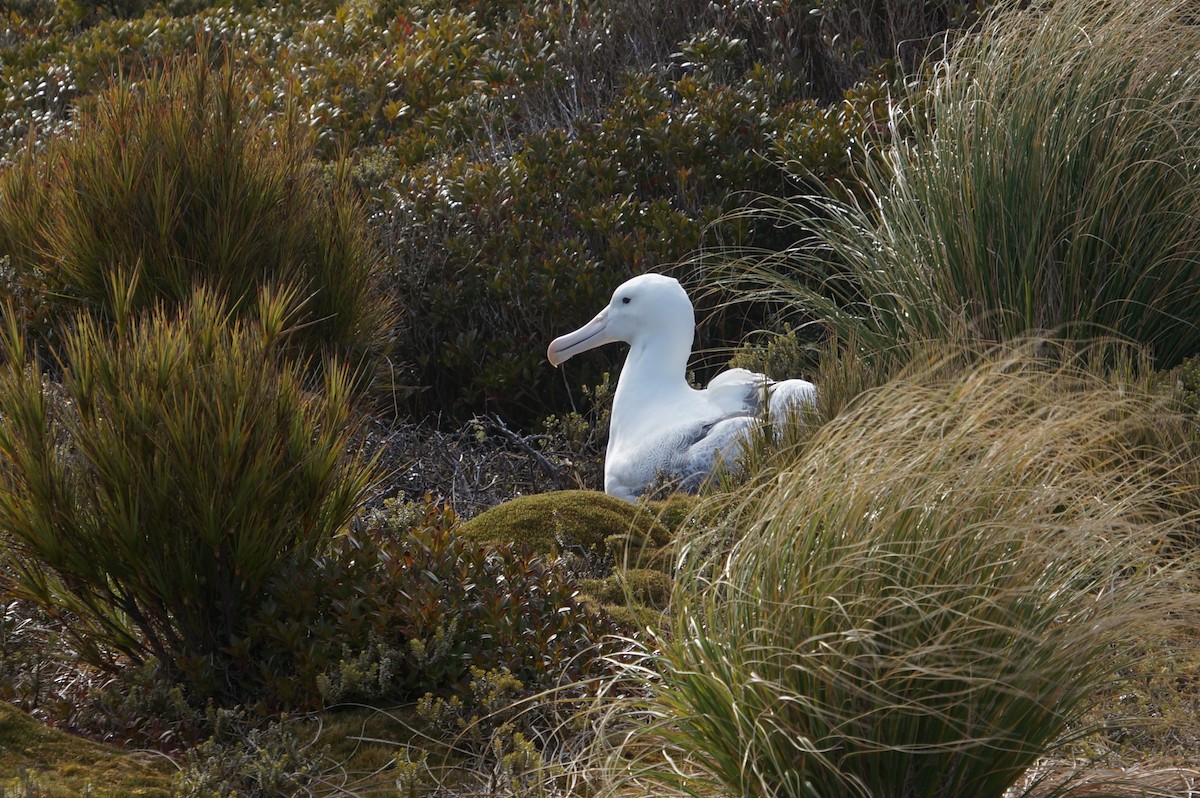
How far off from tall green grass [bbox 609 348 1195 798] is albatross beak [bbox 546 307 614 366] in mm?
3189

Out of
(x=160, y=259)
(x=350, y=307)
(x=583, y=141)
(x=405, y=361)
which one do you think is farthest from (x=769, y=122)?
(x=160, y=259)

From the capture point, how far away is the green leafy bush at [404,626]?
3662mm

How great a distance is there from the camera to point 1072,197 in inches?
204

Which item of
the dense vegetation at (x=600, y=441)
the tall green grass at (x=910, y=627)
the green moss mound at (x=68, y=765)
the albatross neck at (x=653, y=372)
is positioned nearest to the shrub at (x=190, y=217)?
the dense vegetation at (x=600, y=441)

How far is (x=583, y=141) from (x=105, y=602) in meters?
5.06

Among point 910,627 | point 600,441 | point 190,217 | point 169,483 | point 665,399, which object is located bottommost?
point 600,441

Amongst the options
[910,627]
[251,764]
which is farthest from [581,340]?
[910,627]

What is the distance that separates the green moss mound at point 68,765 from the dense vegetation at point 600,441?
4 cm

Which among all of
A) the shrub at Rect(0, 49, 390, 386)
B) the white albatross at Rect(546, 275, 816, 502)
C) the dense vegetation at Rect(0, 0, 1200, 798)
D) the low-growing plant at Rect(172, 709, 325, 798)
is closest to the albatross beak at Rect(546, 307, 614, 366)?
the white albatross at Rect(546, 275, 816, 502)

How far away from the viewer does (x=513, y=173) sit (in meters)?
8.16

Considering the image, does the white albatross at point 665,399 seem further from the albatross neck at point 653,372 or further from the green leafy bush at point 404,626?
the green leafy bush at point 404,626

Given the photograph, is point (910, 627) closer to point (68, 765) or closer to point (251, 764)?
point (251, 764)

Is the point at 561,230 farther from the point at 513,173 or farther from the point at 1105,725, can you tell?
the point at 1105,725

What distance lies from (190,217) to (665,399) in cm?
204
